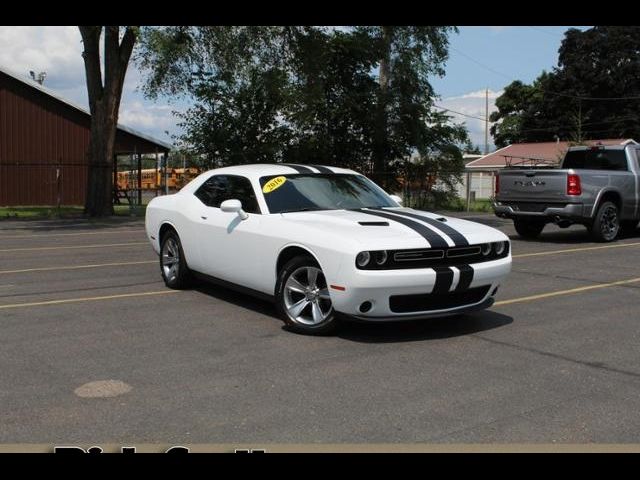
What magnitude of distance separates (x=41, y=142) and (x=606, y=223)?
2486 centimetres

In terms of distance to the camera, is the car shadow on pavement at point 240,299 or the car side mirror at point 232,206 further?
the car shadow on pavement at point 240,299

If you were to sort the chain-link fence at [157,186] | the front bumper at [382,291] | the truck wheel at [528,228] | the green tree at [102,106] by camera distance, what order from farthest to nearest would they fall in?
the chain-link fence at [157,186]
the green tree at [102,106]
the truck wheel at [528,228]
the front bumper at [382,291]

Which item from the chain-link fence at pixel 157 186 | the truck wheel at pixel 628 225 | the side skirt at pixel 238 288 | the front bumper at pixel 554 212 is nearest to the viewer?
the side skirt at pixel 238 288

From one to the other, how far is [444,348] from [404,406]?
59.1 inches

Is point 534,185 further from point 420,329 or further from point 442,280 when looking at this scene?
point 442,280

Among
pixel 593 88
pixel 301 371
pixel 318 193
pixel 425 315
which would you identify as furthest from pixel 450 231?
pixel 593 88

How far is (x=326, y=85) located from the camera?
26156 mm

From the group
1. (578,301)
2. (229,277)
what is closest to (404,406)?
(229,277)


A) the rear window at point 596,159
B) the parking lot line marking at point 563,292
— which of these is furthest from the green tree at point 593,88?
the parking lot line marking at point 563,292

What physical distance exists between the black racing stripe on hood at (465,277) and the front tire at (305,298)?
110cm

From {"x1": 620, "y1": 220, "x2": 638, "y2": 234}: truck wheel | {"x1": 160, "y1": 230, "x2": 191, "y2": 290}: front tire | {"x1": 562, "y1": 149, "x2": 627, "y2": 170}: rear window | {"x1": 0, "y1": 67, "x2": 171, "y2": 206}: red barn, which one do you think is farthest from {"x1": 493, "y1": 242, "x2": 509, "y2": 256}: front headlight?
{"x1": 0, "y1": 67, "x2": 171, "y2": 206}: red barn

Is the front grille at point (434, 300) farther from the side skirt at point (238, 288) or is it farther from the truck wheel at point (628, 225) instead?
the truck wheel at point (628, 225)

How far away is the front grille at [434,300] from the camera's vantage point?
5.82 m

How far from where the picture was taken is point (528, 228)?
588 inches
